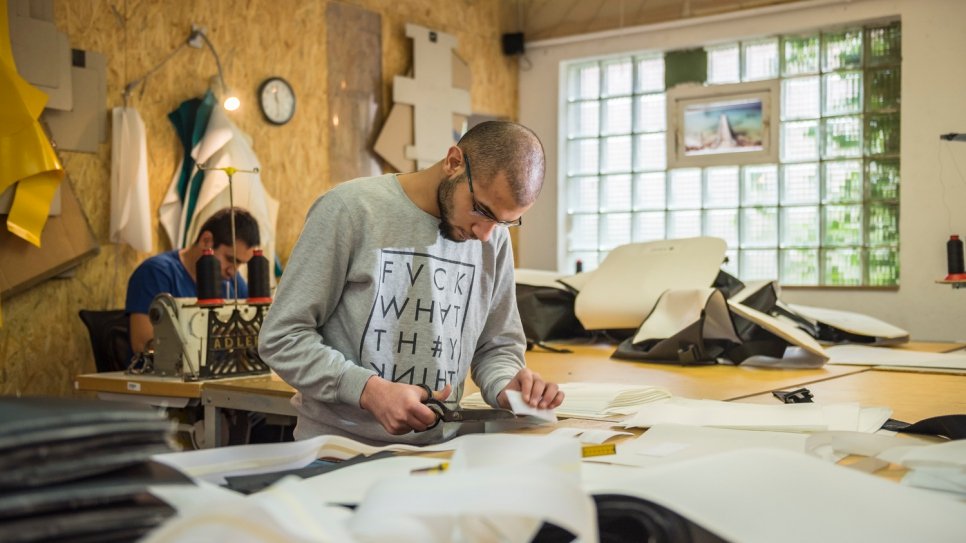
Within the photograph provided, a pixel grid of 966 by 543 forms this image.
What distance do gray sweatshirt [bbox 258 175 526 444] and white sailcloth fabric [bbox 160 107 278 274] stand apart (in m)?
3.06

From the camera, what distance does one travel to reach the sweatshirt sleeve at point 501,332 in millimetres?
1951

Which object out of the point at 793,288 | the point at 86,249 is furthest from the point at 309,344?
the point at 793,288

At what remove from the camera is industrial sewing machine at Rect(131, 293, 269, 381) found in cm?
275

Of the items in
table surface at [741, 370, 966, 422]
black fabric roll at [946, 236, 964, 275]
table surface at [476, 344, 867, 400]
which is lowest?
table surface at [476, 344, 867, 400]

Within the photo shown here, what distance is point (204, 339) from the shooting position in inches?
112

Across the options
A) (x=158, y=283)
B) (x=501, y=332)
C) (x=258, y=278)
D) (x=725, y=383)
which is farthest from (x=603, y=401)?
(x=158, y=283)

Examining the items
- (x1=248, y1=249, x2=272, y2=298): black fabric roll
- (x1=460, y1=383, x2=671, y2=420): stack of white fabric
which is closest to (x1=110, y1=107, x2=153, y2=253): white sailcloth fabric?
(x1=248, y1=249, x2=272, y2=298): black fabric roll

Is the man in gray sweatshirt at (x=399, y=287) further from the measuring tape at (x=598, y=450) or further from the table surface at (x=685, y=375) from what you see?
the table surface at (x=685, y=375)

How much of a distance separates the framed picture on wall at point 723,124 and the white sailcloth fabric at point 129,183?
3.67 meters

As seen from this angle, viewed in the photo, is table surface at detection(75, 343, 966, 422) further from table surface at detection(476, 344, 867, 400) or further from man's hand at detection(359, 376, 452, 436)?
man's hand at detection(359, 376, 452, 436)

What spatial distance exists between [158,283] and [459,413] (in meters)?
2.38

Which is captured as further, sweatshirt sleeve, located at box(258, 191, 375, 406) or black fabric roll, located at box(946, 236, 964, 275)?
black fabric roll, located at box(946, 236, 964, 275)

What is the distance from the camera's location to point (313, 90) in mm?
5801

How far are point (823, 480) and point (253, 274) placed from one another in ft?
7.32
